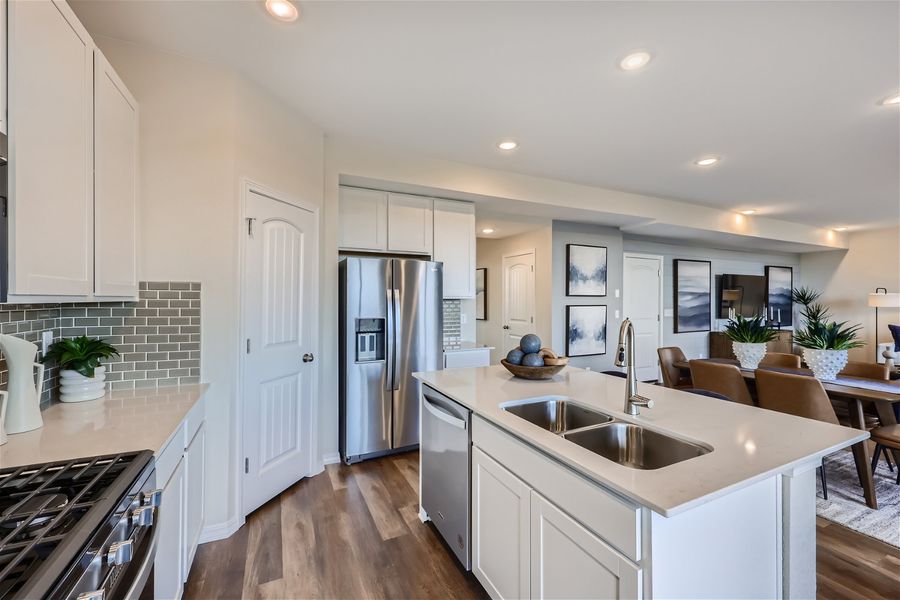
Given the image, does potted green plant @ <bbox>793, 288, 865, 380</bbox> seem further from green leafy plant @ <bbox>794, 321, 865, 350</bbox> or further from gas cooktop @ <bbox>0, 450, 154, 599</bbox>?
gas cooktop @ <bbox>0, 450, 154, 599</bbox>

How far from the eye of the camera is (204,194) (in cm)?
203

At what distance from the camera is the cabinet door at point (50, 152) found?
3.34 feet

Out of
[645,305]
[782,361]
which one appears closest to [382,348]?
[782,361]

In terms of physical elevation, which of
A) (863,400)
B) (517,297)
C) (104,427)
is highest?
(517,297)

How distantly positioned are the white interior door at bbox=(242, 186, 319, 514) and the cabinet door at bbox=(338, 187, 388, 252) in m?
0.49

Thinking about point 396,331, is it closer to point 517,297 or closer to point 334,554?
point 334,554

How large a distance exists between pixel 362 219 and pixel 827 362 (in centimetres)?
403

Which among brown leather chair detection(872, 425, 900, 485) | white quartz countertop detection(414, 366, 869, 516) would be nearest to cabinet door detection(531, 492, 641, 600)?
white quartz countertop detection(414, 366, 869, 516)

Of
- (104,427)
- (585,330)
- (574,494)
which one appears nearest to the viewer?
(574,494)

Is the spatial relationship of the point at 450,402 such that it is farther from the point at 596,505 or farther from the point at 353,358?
the point at 353,358

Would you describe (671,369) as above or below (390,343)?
below

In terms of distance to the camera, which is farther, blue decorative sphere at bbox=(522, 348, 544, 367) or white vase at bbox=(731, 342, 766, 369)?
white vase at bbox=(731, 342, 766, 369)

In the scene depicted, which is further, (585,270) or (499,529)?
(585,270)

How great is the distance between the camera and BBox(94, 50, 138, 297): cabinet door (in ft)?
Answer: 4.75
